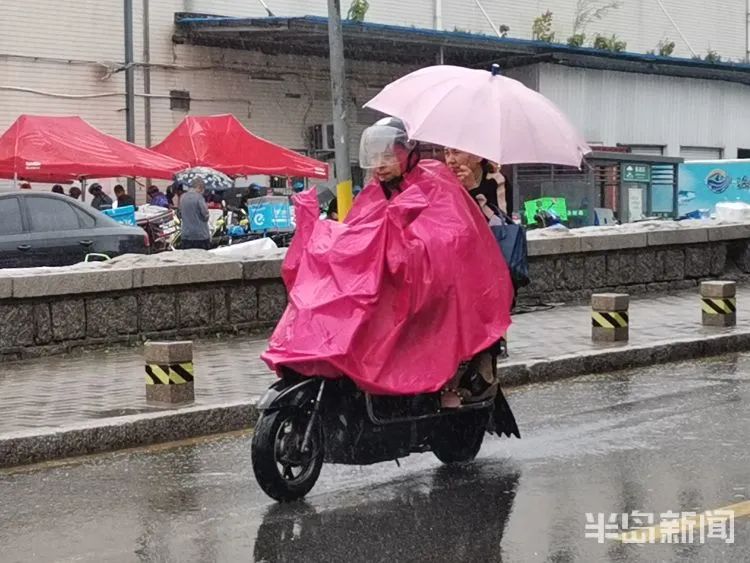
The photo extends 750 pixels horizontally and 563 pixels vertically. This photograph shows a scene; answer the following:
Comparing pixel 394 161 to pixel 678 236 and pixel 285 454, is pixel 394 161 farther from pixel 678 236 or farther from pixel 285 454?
pixel 678 236

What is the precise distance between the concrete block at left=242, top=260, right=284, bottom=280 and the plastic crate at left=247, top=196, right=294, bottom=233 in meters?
9.31

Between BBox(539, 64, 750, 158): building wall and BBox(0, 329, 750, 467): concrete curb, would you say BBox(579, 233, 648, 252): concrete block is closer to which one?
BBox(0, 329, 750, 467): concrete curb

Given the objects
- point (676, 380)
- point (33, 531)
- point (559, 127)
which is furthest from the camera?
point (676, 380)

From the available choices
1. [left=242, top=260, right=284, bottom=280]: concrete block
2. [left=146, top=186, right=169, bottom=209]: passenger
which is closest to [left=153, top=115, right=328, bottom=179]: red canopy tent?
[left=146, top=186, right=169, bottom=209]: passenger

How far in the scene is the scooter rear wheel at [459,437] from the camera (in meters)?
7.39

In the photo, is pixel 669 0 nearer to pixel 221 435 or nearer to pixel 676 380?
pixel 676 380

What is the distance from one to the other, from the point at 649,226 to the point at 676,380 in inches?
292

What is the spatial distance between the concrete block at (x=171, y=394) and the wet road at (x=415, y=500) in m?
0.67

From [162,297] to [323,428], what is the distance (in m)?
6.43

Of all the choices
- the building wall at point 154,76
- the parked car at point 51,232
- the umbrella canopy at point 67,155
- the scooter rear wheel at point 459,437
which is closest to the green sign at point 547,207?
the umbrella canopy at point 67,155

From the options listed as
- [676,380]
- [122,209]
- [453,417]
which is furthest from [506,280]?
[122,209]

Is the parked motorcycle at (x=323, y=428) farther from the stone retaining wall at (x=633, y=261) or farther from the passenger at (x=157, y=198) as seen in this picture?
the passenger at (x=157, y=198)

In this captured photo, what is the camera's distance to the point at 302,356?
650 centimetres

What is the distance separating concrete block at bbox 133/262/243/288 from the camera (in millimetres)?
12664
